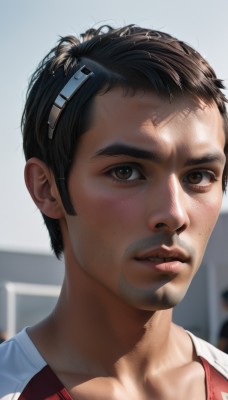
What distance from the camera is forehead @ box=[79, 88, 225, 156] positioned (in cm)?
289

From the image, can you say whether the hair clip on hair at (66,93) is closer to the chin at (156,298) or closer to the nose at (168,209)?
the nose at (168,209)

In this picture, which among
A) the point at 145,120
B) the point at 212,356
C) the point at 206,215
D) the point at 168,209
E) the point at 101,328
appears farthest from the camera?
the point at 212,356

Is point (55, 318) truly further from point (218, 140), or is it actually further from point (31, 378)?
point (218, 140)

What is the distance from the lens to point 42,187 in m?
3.21

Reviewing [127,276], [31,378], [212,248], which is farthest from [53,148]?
[212,248]

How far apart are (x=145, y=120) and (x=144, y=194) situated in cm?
26

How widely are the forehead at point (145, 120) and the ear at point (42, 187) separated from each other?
0.27 metres

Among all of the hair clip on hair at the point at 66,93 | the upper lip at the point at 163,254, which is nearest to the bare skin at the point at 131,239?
the upper lip at the point at 163,254

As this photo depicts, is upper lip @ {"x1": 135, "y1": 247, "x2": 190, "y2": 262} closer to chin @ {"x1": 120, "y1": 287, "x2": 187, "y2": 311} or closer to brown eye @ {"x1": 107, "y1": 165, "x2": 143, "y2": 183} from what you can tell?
chin @ {"x1": 120, "y1": 287, "x2": 187, "y2": 311}

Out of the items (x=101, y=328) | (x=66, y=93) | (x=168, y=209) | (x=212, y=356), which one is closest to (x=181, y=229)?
(x=168, y=209)

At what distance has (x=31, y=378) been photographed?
2945mm

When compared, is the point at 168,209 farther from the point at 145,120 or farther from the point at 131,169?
the point at 145,120

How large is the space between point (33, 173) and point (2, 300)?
33.6 feet

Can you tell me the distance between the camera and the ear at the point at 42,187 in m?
3.18
